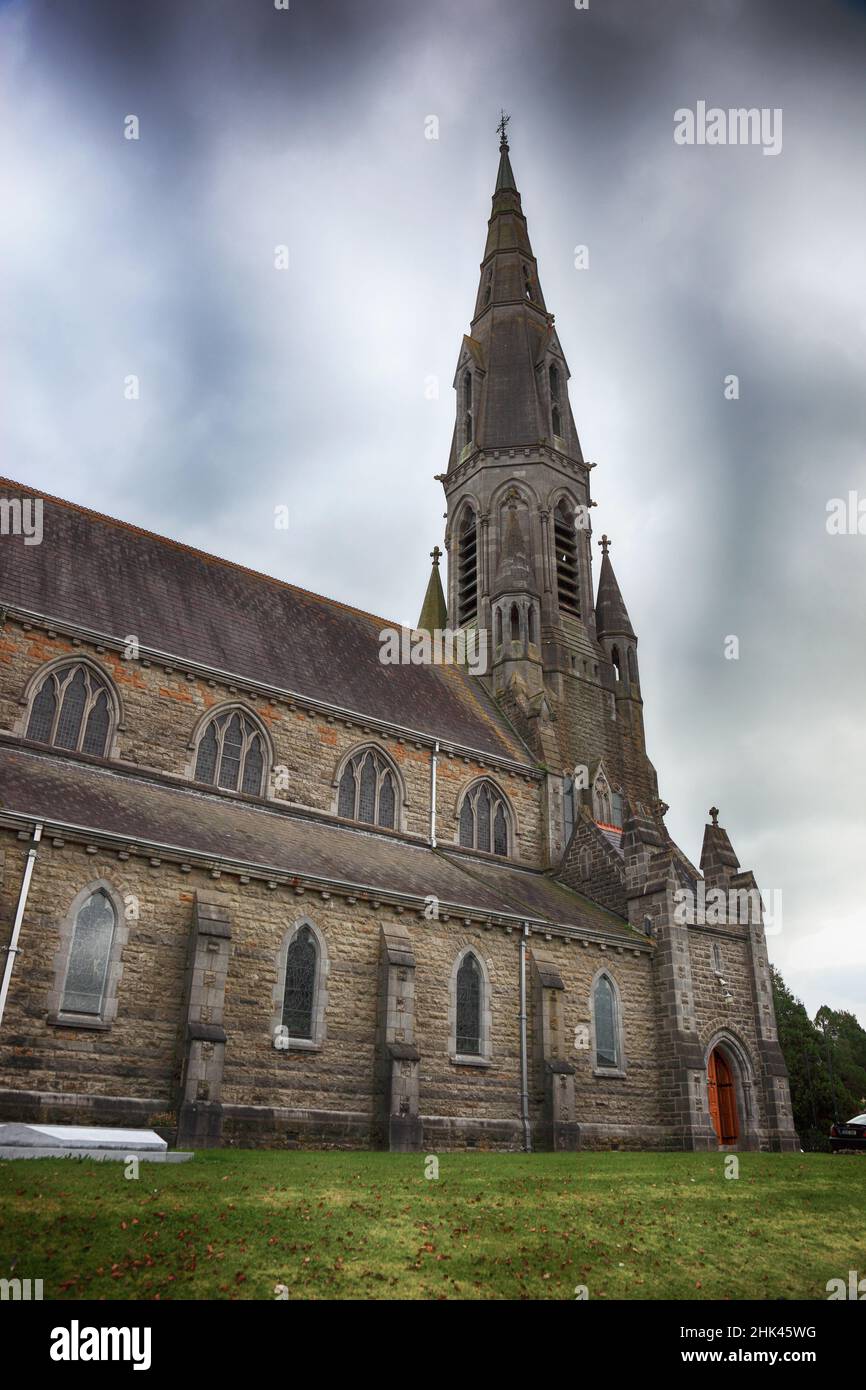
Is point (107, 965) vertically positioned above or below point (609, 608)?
below

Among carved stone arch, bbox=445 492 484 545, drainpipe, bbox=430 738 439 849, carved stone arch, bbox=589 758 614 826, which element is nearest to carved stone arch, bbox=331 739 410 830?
drainpipe, bbox=430 738 439 849

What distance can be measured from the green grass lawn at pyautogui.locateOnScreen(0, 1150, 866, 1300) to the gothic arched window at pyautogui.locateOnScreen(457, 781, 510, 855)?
554 inches

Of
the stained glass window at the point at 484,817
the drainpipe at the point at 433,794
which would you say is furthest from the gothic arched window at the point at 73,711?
the stained glass window at the point at 484,817

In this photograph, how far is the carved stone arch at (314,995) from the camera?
18500 mm

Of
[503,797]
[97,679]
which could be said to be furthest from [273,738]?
[503,797]

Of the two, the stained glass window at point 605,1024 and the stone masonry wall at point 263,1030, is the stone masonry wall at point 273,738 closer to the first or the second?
the stone masonry wall at point 263,1030

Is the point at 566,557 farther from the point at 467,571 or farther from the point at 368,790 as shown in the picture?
the point at 368,790

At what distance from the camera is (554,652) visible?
3525cm

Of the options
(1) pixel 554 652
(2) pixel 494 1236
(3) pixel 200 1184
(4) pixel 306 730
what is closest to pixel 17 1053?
(3) pixel 200 1184

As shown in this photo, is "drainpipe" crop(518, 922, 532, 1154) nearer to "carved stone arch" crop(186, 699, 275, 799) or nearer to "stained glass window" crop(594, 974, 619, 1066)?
"stained glass window" crop(594, 974, 619, 1066)

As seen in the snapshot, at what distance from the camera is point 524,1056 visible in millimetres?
21438

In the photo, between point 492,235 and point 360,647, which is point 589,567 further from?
point 492,235

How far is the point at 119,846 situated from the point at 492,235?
1661 inches

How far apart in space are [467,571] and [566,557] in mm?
4167
